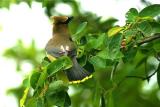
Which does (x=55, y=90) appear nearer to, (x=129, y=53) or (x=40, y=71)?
(x=40, y=71)

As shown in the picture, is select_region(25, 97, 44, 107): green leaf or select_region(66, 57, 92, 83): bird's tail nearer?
select_region(25, 97, 44, 107): green leaf

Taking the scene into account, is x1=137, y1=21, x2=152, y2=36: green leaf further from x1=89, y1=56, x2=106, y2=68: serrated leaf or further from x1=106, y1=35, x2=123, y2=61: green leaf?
x1=89, y1=56, x2=106, y2=68: serrated leaf

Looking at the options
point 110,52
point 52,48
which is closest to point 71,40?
point 52,48

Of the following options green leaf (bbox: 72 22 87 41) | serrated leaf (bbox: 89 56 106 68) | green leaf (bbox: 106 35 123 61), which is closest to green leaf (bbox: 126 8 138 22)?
green leaf (bbox: 106 35 123 61)

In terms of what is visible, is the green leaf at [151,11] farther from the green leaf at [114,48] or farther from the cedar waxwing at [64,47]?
the cedar waxwing at [64,47]

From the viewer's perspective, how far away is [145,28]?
11.8ft

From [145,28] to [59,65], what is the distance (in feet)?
1.76

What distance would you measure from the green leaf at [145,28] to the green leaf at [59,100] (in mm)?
574

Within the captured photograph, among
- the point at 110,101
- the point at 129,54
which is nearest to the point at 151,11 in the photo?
the point at 129,54

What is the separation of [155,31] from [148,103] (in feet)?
6.55

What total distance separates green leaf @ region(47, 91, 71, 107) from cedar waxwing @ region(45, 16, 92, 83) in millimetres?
259

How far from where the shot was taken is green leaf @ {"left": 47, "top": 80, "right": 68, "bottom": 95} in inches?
139

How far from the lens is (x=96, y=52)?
389 centimetres

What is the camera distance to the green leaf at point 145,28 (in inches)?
141
